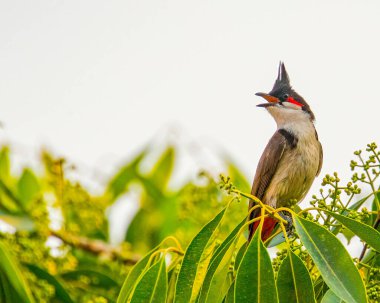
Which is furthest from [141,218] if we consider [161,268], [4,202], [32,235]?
[161,268]

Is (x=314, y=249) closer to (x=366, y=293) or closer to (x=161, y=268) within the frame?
(x=366, y=293)

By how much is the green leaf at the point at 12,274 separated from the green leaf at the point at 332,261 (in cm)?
111

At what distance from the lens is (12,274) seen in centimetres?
278

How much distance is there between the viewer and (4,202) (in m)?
4.18

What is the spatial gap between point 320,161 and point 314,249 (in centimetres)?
194

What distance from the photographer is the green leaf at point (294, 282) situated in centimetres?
217

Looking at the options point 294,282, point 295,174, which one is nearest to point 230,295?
point 294,282

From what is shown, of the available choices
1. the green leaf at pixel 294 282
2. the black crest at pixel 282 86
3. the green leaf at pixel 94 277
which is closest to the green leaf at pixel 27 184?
the green leaf at pixel 94 277

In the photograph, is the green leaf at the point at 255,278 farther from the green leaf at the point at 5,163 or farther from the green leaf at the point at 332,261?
the green leaf at the point at 5,163

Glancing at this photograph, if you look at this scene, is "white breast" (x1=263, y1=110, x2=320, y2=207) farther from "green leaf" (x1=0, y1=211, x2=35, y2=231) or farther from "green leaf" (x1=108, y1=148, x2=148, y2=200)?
"green leaf" (x1=0, y1=211, x2=35, y2=231)

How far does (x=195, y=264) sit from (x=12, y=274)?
862 mm

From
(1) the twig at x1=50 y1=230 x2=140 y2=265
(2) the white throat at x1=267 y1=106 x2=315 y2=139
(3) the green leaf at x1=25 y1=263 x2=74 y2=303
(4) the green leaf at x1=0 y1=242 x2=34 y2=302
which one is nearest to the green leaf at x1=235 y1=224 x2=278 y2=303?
(4) the green leaf at x1=0 y1=242 x2=34 y2=302

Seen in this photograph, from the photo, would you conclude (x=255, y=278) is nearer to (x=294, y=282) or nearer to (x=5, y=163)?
(x=294, y=282)

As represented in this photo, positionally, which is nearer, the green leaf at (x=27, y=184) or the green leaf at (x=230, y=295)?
the green leaf at (x=230, y=295)
